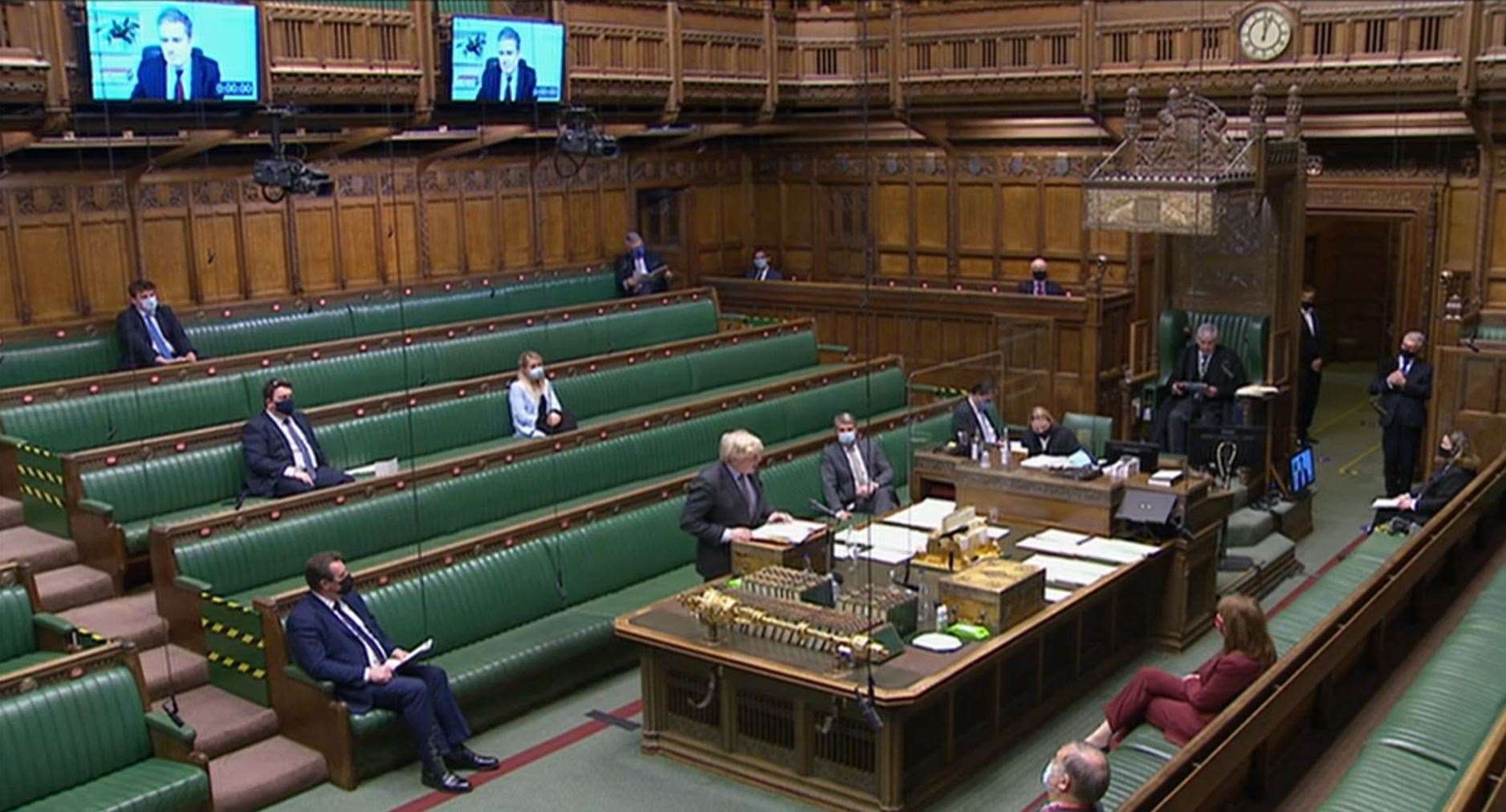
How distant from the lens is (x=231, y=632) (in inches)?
269

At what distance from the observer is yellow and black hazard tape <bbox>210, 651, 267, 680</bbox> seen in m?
6.73

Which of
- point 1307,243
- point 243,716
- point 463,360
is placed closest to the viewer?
point 243,716

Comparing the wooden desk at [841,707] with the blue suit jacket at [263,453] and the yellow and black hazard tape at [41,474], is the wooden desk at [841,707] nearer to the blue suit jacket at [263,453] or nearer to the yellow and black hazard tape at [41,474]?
the blue suit jacket at [263,453]

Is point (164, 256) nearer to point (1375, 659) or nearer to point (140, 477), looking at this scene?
point (140, 477)

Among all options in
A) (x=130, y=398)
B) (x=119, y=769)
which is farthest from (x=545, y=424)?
(x=119, y=769)

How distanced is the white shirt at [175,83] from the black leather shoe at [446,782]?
18.0 ft

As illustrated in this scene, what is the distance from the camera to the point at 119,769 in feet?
19.0

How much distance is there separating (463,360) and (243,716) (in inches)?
186

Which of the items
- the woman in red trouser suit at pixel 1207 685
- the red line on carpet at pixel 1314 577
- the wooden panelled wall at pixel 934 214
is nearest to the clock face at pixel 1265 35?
the wooden panelled wall at pixel 934 214

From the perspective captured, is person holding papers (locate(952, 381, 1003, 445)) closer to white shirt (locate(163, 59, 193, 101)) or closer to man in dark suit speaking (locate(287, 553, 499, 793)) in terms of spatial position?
man in dark suit speaking (locate(287, 553, 499, 793))

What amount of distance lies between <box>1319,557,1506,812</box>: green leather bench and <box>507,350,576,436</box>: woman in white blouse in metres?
5.79

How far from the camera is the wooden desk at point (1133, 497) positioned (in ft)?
25.7

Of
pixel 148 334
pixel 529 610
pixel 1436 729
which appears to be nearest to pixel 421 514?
pixel 529 610

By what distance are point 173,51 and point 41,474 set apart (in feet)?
10.5
